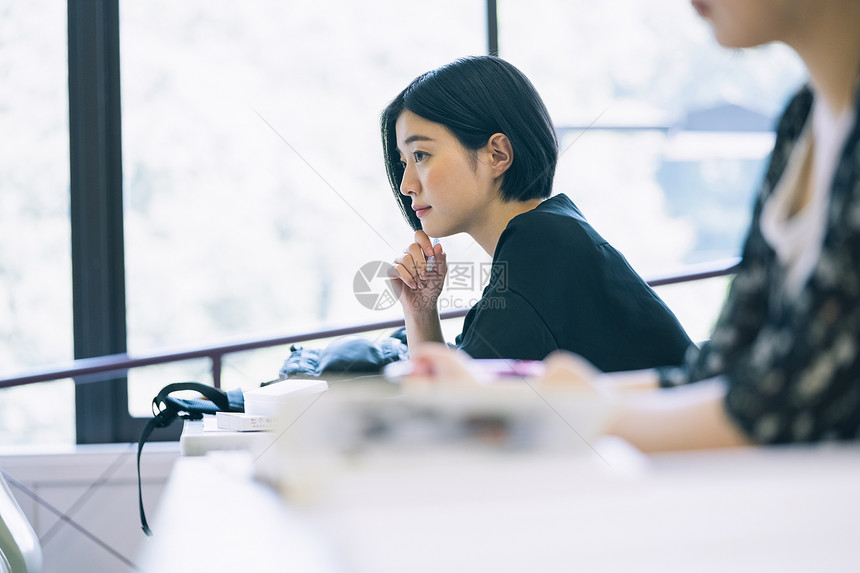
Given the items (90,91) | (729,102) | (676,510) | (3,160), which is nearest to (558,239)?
(676,510)

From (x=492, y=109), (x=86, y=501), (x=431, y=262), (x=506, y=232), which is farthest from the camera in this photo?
(x=86, y=501)

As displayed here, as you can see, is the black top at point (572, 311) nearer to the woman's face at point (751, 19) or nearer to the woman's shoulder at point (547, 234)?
the woman's shoulder at point (547, 234)

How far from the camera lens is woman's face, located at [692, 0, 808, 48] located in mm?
530

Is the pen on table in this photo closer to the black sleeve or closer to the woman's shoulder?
the woman's shoulder

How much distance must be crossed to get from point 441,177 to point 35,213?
1.17 m

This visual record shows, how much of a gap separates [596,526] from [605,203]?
6.98ft

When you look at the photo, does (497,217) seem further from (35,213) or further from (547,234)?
(35,213)

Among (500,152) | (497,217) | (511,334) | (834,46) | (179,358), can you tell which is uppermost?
(834,46)

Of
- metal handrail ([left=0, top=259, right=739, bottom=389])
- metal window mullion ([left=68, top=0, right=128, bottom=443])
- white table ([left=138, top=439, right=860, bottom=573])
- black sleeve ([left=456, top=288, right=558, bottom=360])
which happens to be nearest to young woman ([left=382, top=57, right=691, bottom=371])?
black sleeve ([left=456, top=288, right=558, bottom=360])

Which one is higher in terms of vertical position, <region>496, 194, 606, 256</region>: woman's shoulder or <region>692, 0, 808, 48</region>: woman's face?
<region>692, 0, 808, 48</region>: woman's face

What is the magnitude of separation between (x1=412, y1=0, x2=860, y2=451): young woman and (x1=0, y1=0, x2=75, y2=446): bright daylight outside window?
1.73m

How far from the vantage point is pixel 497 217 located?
135cm

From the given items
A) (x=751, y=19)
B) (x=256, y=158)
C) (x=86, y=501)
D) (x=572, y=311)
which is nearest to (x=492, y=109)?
(x=572, y=311)

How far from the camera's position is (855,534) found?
23 centimetres
